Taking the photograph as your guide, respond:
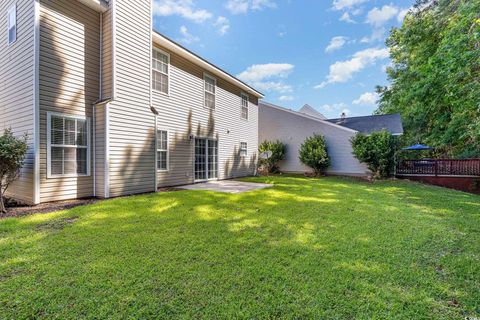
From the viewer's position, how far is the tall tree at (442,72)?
8259 millimetres

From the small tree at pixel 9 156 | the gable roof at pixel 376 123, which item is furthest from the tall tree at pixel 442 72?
the small tree at pixel 9 156

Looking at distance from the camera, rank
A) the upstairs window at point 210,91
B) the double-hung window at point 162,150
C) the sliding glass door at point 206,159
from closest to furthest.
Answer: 1. the double-hung window at point 162,150
2. the sliding glass door at point 206,159
3. the upstairs window at point 210,91

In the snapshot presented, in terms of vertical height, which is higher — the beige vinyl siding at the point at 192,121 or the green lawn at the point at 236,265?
the beige vinyl siding at the point at 192,121

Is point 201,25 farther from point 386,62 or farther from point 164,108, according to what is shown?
point 386,62

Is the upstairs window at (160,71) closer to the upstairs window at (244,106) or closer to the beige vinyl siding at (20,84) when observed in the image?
the beige vinyl siding at (20,84)

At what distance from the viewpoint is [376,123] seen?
54.5ft

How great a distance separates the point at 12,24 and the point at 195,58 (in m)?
5.45

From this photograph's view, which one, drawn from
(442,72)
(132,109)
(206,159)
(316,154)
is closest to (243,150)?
(206,159)

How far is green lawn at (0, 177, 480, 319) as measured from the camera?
77.0 inches

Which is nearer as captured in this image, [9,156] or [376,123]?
[9,156]

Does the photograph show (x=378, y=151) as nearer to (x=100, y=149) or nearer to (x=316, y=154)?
(x=316, y=154)

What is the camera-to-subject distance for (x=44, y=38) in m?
5.38

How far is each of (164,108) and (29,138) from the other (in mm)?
4021

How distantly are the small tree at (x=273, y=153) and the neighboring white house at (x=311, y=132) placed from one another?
18.2 inches
